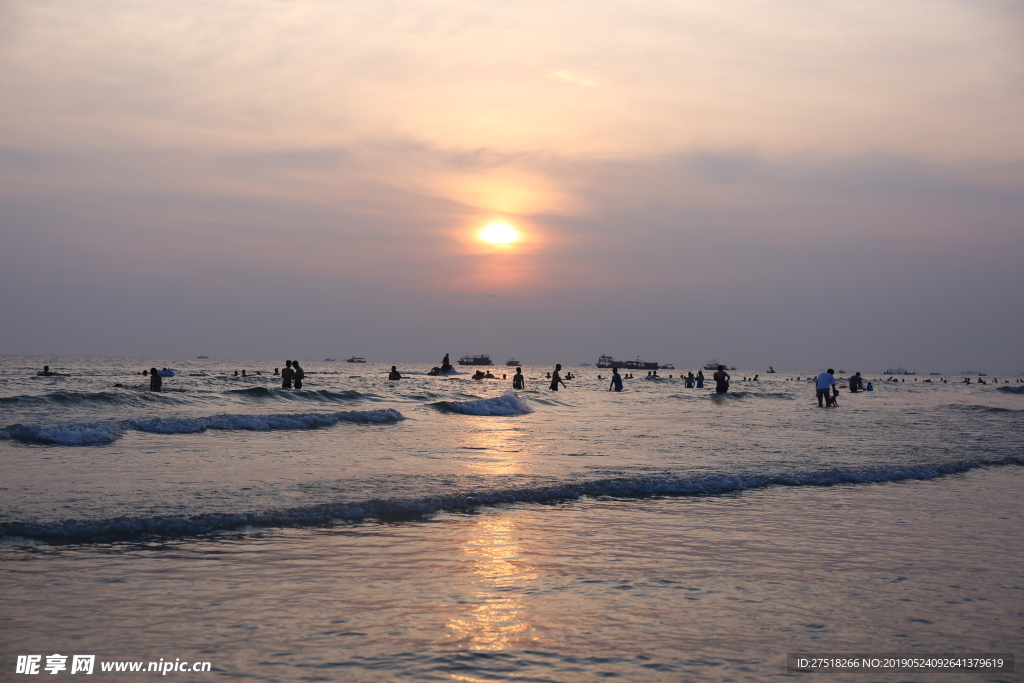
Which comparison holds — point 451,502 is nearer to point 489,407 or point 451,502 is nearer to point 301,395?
point 489,407

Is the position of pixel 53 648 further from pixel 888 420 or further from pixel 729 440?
pixel 888 420

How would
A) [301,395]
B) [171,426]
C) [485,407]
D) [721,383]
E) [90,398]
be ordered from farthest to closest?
[721,383] < [301,395] < [485,407] < [90,398] < [171,426]

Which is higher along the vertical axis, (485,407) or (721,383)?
(721,383)

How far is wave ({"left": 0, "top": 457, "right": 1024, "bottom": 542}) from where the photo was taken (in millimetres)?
8742

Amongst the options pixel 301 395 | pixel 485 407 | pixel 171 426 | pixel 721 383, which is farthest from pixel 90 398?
pixel 721 383

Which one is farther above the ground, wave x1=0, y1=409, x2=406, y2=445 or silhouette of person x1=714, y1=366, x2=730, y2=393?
silhouette of person x1=714, y1=366, x2=730, y2=393

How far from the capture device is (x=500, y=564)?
766 cm

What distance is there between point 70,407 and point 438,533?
2765cm

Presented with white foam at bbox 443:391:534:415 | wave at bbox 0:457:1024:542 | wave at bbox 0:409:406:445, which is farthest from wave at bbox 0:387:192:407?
wave at bbox 0:457:1024:542

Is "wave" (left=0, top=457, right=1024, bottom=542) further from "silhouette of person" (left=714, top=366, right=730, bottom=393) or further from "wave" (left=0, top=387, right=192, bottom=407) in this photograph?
"silhouette of person" (left=714, top=366, right=730, bottom=393)

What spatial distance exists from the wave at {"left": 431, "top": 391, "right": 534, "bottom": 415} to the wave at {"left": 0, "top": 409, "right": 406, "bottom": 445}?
538 cm

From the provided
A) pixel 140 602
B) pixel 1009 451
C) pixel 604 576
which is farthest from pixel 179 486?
pixel 1009 451

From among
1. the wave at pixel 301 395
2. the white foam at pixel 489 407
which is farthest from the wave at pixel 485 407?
the wave at pixel 301 395

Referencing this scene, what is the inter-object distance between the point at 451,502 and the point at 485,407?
2275 cm
